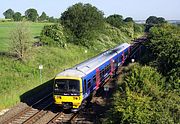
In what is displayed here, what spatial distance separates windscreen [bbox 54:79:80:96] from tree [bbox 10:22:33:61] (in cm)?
1335

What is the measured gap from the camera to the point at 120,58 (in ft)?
117

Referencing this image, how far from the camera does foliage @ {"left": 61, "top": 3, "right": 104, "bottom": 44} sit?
51.2 meters

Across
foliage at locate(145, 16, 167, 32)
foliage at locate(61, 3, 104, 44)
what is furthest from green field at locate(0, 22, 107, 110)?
foliage at locate(145, 16, 167, 32)

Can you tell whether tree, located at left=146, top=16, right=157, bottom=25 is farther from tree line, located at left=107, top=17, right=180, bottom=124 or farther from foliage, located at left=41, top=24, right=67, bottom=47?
tree line, located at left=107, top=17, right=180, bottom=124

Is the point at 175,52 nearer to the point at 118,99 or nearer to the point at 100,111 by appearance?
the point at 100,111

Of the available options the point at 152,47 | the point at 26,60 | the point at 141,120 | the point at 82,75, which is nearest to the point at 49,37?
the point at 26,60

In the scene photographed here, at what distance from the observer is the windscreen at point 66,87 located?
2031 cm

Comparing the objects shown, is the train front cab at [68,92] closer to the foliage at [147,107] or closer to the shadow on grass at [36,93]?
the foliage at [147,107]

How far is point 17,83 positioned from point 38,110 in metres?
5.52

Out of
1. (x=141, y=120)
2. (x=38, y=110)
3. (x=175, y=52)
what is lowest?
(x=38, y=110)

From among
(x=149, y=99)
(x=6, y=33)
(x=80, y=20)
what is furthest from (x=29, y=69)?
(x=6, y=33)

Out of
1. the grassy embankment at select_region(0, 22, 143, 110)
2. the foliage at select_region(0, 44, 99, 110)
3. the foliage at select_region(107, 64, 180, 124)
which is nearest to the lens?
the foliage at select_region(107, 64, 180, 124)

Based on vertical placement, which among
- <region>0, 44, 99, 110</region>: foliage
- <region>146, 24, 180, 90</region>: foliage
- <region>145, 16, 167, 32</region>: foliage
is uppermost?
<region>145, 16, 167, 32</region>: foliage

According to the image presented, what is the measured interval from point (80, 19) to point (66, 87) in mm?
32260
